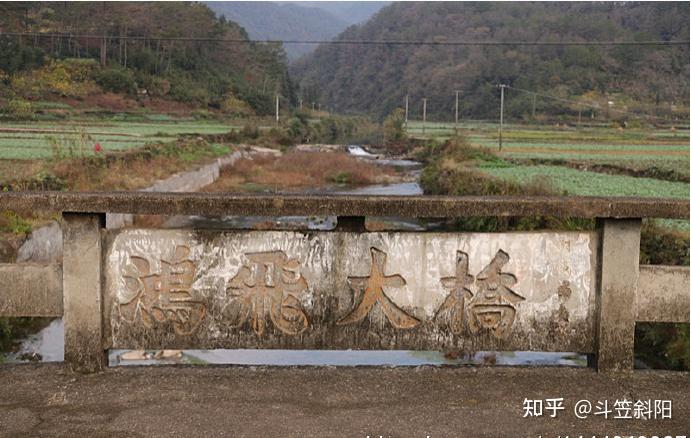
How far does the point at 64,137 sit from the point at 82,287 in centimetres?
1573

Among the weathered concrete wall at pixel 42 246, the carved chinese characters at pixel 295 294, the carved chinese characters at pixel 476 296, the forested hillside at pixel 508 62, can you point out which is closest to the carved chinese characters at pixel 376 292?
the carved chinese characters at pixel 295 294

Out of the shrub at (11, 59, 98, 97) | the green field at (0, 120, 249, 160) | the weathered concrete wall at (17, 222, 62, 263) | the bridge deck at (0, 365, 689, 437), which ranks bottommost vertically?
the weathered concrete wall at (17, 222, 62, 263)

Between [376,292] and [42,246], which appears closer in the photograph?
[376,292]

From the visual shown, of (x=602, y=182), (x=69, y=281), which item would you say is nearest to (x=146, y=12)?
(x=602, y=182)

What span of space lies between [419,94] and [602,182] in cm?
7265

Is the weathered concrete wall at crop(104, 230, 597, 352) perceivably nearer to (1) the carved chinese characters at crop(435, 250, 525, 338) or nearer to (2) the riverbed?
(1) the carved chinese characters at crop(435, 250, 525, 338)

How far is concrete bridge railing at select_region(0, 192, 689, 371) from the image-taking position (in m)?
3.64

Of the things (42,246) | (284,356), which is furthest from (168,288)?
(42,246)

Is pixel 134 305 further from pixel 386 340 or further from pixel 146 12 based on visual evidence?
pixel 146 12

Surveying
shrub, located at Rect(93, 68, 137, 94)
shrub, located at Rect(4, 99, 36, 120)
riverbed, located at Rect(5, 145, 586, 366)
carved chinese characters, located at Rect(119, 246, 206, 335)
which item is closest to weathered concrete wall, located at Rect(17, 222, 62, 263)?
riverbed, located at Rect(5, 145, 586, 366)

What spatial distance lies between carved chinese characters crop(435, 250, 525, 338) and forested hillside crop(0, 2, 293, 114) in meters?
14.6

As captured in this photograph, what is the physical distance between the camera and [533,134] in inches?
1869

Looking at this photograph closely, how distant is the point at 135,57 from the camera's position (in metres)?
40.4

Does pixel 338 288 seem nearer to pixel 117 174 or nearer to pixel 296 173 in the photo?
pixel 117 174
